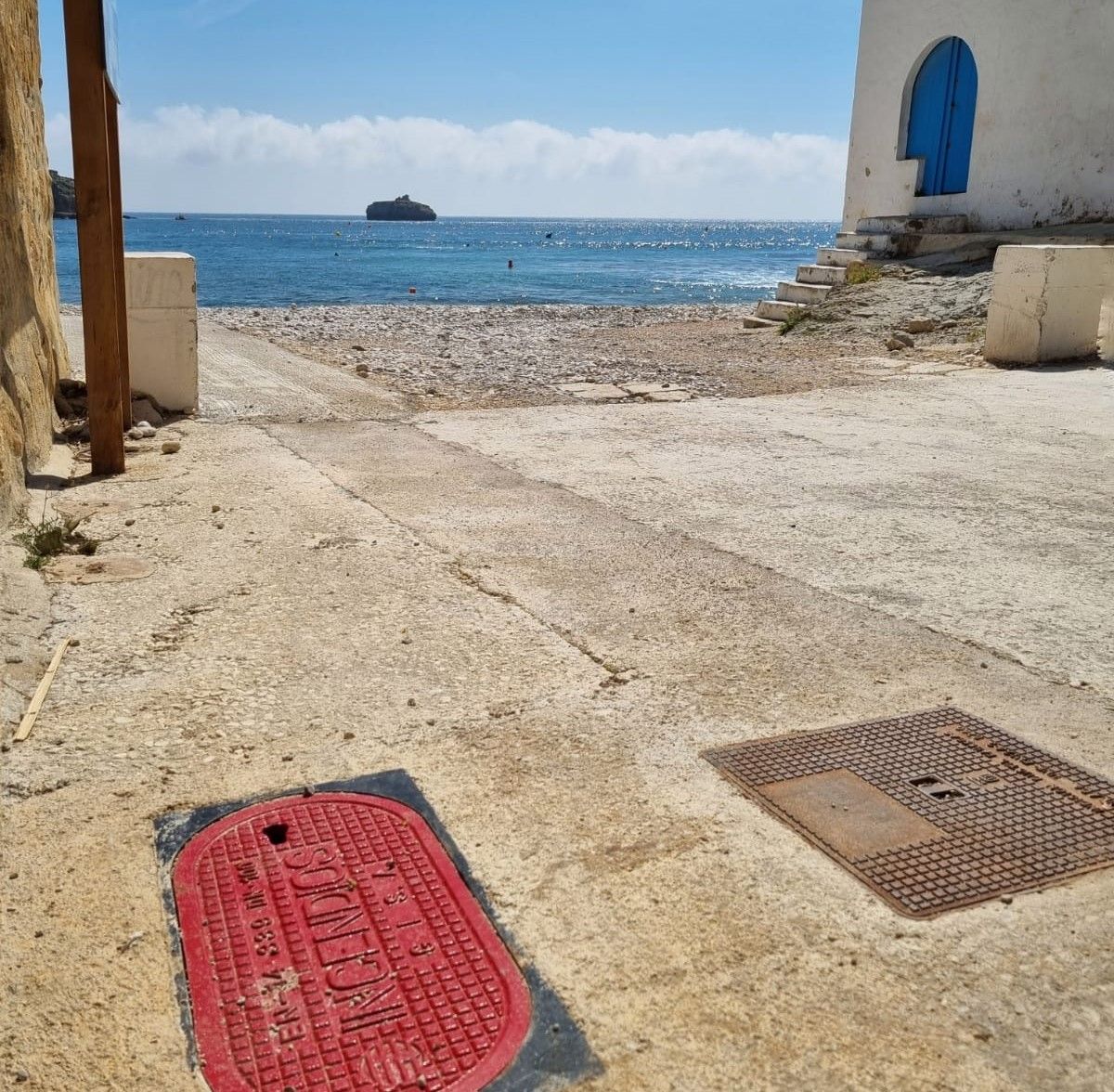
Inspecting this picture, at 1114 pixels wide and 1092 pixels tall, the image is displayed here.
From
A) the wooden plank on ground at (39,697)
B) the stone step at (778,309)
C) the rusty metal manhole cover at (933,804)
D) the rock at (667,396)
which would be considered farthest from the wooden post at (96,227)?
the stone step at (778,309)

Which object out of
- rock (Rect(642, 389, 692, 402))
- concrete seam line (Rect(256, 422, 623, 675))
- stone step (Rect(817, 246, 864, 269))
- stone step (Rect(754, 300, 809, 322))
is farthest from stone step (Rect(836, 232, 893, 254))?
concrete seam line (Rect(256, 422, 623, 675))

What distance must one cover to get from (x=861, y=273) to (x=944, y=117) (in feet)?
13.7

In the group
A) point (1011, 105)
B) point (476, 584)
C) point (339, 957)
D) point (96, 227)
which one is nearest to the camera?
point (339, 957)

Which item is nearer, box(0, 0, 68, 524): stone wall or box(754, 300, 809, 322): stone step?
box(0, 0, 68, 524): stone wall

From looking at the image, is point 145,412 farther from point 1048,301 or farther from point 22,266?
point 1048,301

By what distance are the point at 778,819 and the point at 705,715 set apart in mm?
623

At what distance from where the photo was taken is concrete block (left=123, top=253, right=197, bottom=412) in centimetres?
776

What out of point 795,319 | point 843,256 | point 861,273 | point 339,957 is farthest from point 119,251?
point 843,256

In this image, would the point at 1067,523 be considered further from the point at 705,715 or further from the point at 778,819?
Answer: the point at 778,819

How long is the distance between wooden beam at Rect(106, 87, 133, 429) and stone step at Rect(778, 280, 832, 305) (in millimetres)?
12155

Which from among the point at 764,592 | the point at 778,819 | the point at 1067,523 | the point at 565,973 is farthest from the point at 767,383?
the point at 565,973

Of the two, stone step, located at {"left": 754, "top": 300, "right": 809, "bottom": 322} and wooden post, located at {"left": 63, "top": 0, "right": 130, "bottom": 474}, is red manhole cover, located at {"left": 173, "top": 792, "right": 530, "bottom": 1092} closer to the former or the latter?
wooden post, located at {"left": 63, "top": 0, "right": 130, "bottom": 474}

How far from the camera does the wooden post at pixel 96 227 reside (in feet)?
18.8

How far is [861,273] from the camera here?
17.2m
